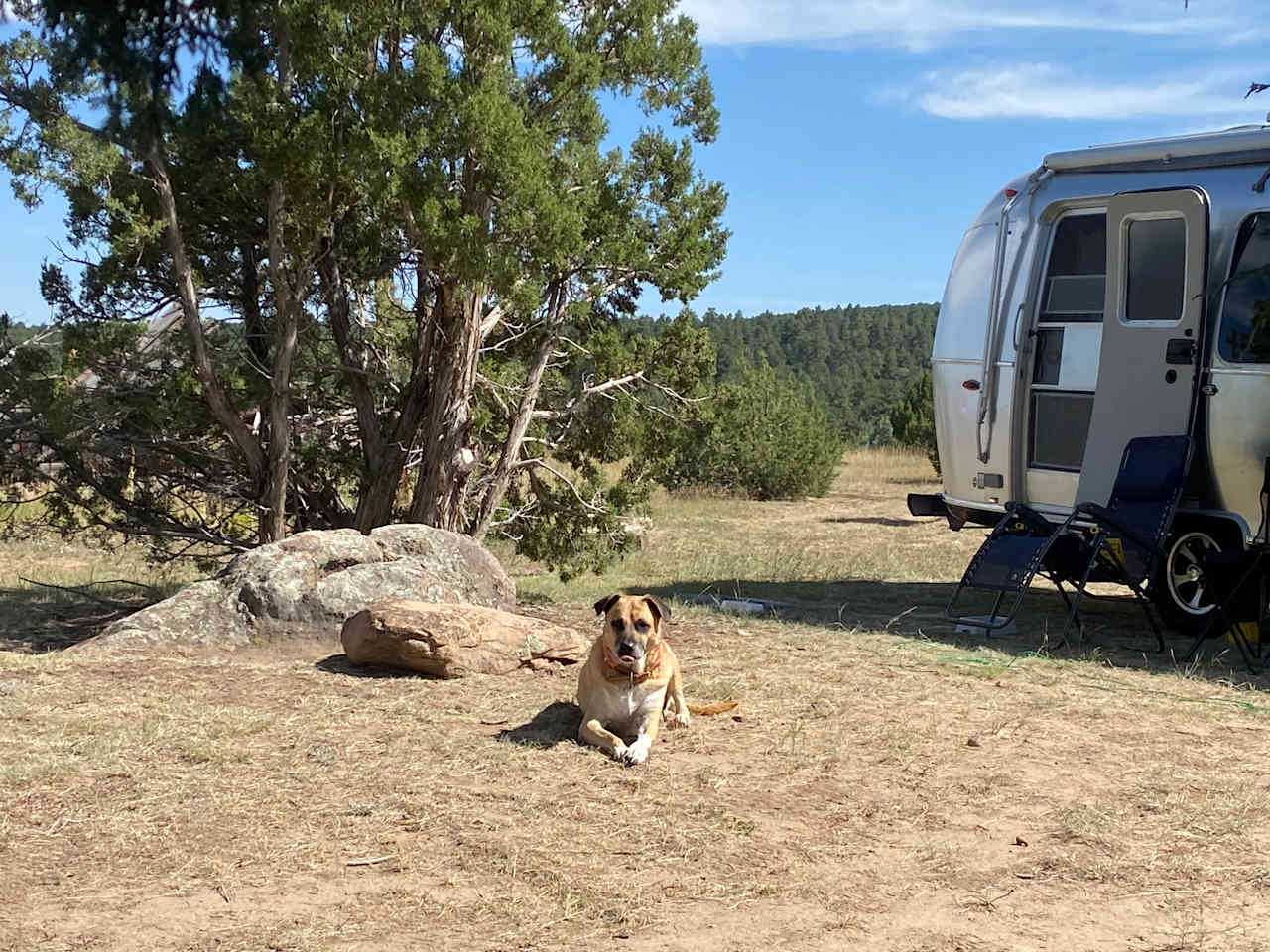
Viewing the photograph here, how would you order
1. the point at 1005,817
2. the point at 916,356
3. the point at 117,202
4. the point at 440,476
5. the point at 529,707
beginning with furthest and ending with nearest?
the point at 916,356, the point at 440,476, the point at 117,202, the point at 529,707, the point at 1005,817

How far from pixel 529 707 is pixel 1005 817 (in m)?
2.44

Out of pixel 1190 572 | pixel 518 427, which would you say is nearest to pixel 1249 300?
pixel 1190 572

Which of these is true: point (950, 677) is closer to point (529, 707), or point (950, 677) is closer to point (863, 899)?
point (529, 707)

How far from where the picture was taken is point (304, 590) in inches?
321

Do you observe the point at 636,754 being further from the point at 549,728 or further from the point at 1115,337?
the point at 1115,337

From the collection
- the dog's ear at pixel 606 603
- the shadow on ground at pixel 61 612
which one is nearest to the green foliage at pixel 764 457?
the shadow on ground at pixel 61 612

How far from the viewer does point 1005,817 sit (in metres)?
4.94

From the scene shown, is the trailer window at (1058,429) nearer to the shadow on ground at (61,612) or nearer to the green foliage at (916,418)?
the shadow on ground at (61,612)

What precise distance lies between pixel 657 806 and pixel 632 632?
0.82m

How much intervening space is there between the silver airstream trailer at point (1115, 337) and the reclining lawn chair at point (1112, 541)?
0.81 feet

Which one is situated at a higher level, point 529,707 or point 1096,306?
point 1096,306

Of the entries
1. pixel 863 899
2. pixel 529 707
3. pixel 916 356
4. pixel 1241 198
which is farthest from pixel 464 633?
pixel 916 356

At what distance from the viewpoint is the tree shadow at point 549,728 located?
5879 millimetres

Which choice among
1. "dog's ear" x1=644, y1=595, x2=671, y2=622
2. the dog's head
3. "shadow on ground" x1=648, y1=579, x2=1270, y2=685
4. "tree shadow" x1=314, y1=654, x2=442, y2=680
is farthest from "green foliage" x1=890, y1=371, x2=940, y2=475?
the dog's head
